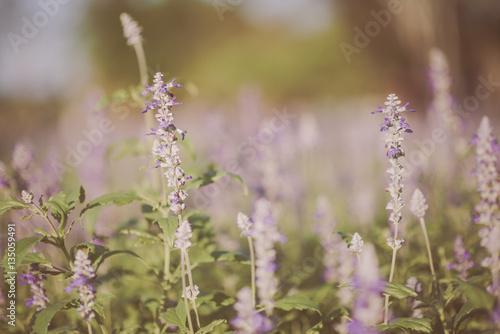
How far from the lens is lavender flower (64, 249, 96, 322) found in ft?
7.62

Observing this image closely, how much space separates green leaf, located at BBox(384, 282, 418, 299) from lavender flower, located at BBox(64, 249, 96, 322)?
1.65 metres

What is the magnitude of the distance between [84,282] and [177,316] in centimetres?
61

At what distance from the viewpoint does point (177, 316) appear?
104 inches

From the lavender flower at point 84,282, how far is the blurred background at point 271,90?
1111mm

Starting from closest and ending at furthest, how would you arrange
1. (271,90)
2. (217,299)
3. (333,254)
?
(217,299) < (333,254) < (271,90)

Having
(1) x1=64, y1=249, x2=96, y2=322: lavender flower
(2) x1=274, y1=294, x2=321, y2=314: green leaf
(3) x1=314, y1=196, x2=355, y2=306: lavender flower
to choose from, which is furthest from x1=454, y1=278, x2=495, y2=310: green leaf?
(1) x1=64, y1=249, x2=96, y2=322: lavender flower

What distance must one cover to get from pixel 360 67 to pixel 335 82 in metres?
2.61

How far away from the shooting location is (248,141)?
582 centimetres

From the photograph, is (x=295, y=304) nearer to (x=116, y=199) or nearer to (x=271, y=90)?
(x=116, y=199)

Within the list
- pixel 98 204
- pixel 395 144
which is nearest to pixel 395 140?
pixel 395 144

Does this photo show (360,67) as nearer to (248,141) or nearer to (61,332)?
(248,141)

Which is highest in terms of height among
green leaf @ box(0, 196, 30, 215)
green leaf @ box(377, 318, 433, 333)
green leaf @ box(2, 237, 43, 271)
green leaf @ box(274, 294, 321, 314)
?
green leaf @ box(0, 196, 30, 215)

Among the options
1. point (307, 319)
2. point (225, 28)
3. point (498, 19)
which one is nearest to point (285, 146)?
point (307, 319)

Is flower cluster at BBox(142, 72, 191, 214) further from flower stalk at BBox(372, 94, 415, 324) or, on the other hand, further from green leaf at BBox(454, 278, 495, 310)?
green leaf at BBox(454, 278, 495, 310)
